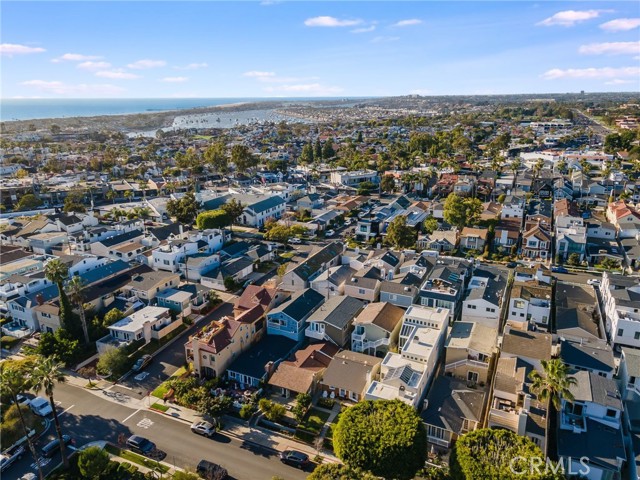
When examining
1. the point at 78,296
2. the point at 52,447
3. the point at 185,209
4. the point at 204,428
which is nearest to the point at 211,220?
the point at 185,209

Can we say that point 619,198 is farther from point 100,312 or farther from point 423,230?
point 100,312

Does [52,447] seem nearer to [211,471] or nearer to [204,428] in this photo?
[204,428]

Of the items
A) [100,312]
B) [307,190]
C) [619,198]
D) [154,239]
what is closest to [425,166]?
[307,190]

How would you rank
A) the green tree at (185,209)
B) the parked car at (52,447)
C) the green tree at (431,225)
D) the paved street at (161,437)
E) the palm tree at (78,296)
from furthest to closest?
the green tree at (185,209) < the green tree at (431,225) < the palm tree at (78,296) < the parked car at (52,447) < the paved street at (161,437)

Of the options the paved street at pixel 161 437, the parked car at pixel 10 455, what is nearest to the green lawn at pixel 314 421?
the paved street at pixel 161 437

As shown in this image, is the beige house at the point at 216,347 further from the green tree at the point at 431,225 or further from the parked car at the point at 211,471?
the green tree at the point at 431,225

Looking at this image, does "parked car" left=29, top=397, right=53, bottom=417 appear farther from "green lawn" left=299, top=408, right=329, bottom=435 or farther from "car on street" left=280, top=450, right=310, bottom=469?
"green lawn" left=299, top=408, right=329, bottom=435
